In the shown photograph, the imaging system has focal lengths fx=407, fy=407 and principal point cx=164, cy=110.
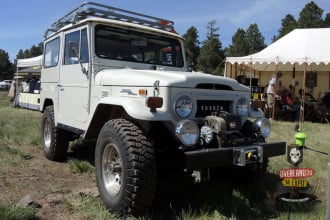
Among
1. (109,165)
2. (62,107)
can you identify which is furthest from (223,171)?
(62,107)

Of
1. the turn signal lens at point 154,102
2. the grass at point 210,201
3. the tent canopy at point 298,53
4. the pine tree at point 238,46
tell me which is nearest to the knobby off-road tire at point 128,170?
the grass at point 210,201

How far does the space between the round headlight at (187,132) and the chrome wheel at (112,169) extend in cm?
69

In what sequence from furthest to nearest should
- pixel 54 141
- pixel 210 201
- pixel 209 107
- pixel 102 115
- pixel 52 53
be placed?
pixel 52 53
pixel 54 141
pixel 102 115
pixel 210 201
pixel 209 107

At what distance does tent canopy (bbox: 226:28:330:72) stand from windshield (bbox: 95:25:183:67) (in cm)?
918

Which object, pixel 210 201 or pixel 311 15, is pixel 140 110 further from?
pixel 311 15

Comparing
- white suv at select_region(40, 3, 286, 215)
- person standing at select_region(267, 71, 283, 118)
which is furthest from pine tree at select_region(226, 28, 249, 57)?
white suv at select_region(40, 3, 286, 215)

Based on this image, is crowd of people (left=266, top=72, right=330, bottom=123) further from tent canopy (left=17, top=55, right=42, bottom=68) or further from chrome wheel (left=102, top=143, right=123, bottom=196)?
tent canopy (left=17, top=55, right=42, bottom=68)

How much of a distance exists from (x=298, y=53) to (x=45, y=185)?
41.1 feet

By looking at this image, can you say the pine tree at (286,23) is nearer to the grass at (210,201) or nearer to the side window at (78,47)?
the grass at (210,201)

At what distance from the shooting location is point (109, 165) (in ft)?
14.7

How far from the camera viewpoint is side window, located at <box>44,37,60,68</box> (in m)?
6.75

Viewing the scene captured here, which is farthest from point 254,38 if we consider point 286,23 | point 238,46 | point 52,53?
point 52,53

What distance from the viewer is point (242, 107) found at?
4.88 metres

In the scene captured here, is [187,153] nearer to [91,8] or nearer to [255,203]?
[255,203]
